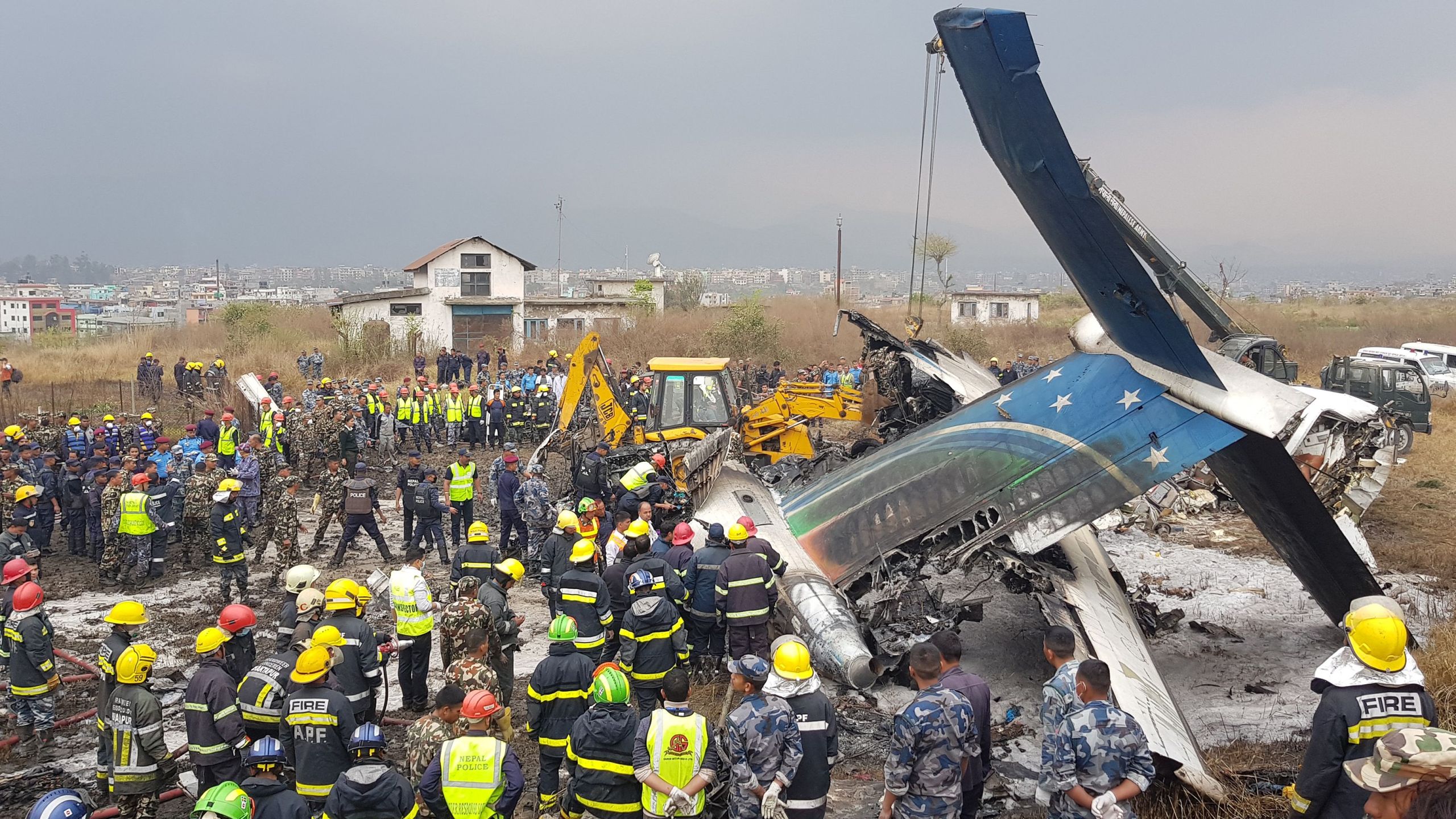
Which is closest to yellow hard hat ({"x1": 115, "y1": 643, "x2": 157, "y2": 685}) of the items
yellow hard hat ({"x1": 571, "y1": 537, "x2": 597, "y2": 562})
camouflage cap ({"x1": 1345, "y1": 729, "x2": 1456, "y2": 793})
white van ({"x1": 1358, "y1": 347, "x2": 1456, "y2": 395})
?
yellow hard hat ({"x1": 571, "y1": 537, "x2": 597, "y2": 562})

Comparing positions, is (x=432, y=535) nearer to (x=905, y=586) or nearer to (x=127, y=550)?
(x=127, y=550)

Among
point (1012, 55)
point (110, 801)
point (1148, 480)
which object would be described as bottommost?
point (110, 801)

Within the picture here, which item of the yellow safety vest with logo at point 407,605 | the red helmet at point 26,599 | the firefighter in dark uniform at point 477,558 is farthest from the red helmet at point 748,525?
the red helmet at point 26,599

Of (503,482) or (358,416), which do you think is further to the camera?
(358,416)

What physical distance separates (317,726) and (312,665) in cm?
39

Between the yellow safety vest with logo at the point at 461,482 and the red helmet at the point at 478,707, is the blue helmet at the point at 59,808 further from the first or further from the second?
the yellow safety vest with logo at the point at 461,482

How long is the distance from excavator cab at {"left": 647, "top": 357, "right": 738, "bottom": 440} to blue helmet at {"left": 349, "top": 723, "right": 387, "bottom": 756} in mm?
9969

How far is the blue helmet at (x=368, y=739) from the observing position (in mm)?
5668

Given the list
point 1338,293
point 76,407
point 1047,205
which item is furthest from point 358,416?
point 1338,293

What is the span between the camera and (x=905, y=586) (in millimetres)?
9211

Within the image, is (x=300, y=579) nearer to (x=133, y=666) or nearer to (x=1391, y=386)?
(x=133, y=666)

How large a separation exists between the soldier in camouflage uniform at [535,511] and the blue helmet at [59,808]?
8.49m

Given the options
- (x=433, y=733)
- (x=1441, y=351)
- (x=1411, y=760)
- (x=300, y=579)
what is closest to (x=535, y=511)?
(x=300, y=579)

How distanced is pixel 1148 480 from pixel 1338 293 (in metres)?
106
